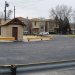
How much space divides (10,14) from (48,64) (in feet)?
210

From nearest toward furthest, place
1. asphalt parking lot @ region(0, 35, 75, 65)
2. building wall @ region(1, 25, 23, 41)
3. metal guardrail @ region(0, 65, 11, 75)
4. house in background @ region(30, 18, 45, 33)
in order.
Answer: metal guardrail @ region(0, 65, 11, 75) < asphalt parking lot @ region(0, 35, 75, 65) < building wall @ region(1, 25, 23, 41) < house in background @ region(30, 18, 45, 33)

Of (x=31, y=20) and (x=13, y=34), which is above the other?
(x=31, y=20)

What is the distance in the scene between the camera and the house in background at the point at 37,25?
65.3 meters

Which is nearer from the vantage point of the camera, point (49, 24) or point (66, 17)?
point (66, 17)

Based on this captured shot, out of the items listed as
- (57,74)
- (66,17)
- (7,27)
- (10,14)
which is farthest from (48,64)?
(10,14)

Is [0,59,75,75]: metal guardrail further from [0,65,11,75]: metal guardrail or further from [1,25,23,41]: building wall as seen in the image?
[1,25,23,41]: building wall

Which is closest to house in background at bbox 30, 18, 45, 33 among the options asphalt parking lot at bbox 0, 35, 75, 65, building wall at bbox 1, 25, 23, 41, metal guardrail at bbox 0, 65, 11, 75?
building wall at bbox 1, 25, 23, 41

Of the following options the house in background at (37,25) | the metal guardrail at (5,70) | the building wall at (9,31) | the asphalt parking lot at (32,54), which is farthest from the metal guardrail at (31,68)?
the house in background at (37,25)

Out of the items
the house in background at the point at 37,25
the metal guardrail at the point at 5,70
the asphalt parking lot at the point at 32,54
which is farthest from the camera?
the house in background at the point at 37,25

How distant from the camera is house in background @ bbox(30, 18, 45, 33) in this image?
6528 centimetres

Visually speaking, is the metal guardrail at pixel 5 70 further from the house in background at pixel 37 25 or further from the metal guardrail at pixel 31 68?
the house in background at pixel 37 25

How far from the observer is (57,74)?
192 inches

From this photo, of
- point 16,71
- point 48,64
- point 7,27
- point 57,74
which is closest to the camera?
Answer: point 16,71

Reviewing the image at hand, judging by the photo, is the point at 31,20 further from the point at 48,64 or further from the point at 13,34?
the point at 48,64
